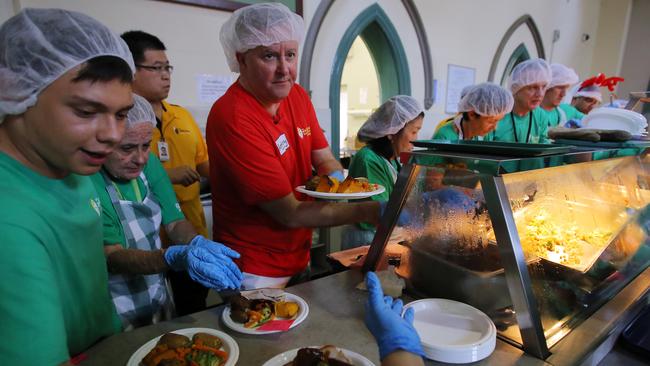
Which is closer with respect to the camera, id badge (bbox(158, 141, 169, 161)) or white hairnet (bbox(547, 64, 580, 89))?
id badge (bbox(158, 141, 169, 161))

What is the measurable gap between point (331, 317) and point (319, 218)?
1.85 feet

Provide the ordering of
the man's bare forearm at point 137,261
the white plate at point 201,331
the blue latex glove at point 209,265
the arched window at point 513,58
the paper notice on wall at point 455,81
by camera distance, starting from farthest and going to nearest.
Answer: the arched window at point 513,58
the paper notice on wall at point 455,81
the man's bare forearm at point 137,261
the blue latex glove at point 209,265
the white plate at point 201,331

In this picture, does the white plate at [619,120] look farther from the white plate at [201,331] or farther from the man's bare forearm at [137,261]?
the man's bare forearm at [137,261]

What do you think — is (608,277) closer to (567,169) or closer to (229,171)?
(567,169)

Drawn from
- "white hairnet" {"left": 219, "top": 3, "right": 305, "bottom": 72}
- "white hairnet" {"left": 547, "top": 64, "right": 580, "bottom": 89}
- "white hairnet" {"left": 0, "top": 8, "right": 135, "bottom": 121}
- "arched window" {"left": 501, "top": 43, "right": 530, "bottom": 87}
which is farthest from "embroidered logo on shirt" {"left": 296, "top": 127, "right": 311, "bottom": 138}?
"arched window" {"left": 501, "top": 43, "right": 530, "bottom": 87}

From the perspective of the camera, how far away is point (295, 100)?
220 cm

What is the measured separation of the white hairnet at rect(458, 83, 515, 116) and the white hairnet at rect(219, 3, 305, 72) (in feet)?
7.90

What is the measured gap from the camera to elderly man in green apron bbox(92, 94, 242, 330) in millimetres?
1360

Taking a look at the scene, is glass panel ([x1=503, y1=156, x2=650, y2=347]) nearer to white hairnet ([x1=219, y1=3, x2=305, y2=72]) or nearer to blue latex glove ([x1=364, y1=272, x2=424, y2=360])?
blue latex glove ([x1=364, y1=272, x2=424, y2=360])

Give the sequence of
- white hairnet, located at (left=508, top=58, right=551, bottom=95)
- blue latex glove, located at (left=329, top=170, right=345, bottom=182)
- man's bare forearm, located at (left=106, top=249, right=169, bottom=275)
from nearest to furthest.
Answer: man's bare forearm, located at (left=106, top=249, right=169, bottom=275) → blue latex glove, located at (left=329, top=170, right=345, bottom=182) → white hairnet, located at (left=508, top=58, right=551, bottom=95)

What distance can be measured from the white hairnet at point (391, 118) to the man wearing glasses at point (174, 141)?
1.41 metres

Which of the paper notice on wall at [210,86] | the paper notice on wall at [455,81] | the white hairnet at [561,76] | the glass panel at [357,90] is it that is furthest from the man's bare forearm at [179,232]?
the glass panel at [357,90]

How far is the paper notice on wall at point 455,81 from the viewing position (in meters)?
6.57

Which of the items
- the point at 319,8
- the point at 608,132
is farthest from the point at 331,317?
the point at 319,8
